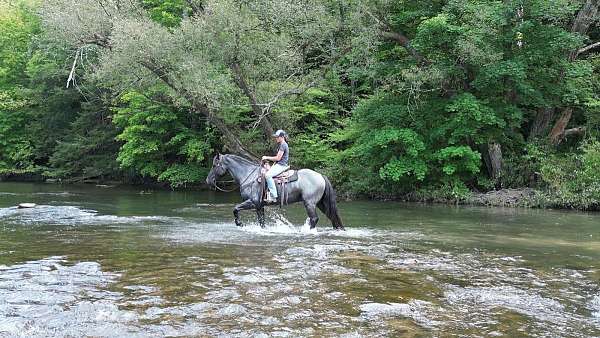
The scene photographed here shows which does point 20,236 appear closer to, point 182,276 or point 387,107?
point 182,276

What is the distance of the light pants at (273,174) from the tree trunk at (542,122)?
1670 cm

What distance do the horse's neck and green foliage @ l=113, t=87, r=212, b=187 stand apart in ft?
60.2

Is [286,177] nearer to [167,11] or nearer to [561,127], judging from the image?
[561,127]

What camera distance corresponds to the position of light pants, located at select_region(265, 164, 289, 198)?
14531 mm

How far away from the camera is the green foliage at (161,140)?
34.7 metres

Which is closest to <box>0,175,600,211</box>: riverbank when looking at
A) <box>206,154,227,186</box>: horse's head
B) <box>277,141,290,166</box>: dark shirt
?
<box>277,141,290,166</box>: dark shirt

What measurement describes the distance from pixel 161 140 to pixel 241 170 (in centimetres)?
2250

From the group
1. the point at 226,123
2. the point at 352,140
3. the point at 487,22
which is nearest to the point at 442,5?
the point at 487,22

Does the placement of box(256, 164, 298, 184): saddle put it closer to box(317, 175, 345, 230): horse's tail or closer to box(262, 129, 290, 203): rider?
box(262, 129, 290, 203): rider

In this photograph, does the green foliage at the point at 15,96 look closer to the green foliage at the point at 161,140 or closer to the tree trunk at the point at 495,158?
the green foliage at the point at 161,140

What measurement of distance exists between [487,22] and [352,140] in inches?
354

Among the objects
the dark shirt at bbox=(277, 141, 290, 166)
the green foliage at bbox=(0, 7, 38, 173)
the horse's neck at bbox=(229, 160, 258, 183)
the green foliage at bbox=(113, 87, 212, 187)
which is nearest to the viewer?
the dark shirt at bbox=(277, 141, 290, 166)

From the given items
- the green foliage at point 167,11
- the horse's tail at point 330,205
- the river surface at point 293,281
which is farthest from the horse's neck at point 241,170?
the green foliage at point 167,11

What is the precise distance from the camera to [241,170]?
15367 mm
